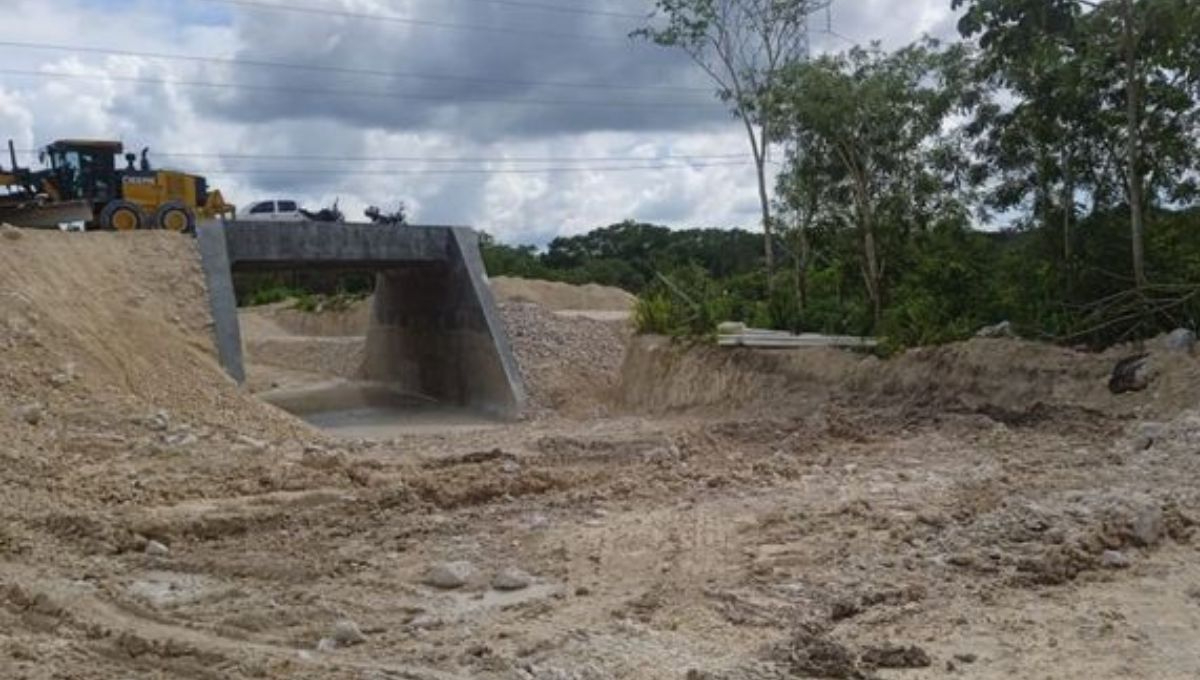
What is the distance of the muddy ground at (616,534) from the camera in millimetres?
6629

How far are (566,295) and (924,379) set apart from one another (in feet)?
85.7

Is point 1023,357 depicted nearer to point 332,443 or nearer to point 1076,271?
point 1076,271

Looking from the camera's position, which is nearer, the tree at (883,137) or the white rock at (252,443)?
the white rock at (252,443)

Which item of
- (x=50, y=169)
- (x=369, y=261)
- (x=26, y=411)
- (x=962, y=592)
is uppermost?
(x=50, y=169)

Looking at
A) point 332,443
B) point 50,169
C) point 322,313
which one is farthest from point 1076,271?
point 322,313

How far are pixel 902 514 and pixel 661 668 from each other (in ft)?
12.7

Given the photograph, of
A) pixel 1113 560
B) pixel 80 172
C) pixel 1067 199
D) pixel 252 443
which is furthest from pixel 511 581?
pixel 80 172

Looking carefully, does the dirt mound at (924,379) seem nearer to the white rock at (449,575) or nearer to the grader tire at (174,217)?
the white rock at (449,575)

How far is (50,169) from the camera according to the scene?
2547 centimetres

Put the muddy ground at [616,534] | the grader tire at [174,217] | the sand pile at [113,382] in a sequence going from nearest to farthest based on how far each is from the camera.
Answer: the muddy ground at [616,534], the sand pile at [113,382], the grader tire at [174,217]

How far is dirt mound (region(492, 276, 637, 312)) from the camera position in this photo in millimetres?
40812

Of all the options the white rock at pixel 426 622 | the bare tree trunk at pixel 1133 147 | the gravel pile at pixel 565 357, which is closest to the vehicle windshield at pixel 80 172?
the gravel pile at pixel 565 357

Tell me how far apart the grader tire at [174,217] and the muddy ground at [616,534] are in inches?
287

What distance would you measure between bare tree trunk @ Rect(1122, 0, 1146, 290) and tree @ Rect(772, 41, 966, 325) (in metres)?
3.57
